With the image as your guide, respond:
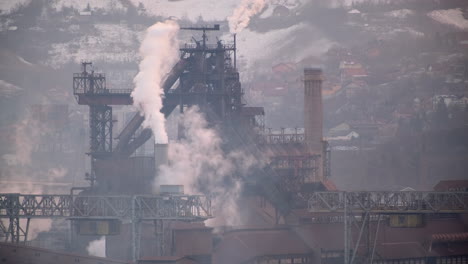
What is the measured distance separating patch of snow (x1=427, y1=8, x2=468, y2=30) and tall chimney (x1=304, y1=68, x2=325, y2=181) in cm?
7988

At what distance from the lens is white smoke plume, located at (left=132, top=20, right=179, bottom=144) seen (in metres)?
74.3

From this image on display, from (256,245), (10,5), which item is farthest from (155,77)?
(10,5)

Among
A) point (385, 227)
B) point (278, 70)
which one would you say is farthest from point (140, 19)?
point (385, 227)

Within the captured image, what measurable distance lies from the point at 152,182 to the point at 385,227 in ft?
57.6

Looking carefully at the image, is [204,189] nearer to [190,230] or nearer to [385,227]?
[190,230]

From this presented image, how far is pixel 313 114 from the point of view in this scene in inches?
3652

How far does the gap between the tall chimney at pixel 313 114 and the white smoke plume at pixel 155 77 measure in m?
16.6

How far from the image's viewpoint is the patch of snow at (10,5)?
562ft

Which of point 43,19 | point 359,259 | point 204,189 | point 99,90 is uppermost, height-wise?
point 43,19

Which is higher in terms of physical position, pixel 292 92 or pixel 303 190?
pixel 292 92

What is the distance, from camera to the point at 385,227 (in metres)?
73.8

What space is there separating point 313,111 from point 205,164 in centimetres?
2169

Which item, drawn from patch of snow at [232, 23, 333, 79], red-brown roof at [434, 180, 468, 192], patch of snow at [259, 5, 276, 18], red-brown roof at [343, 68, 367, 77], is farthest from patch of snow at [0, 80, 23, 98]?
red-brown roof at [434, 180, 468, 192]

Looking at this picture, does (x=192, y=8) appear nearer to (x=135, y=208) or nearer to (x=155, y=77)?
(x=155, y=77)
